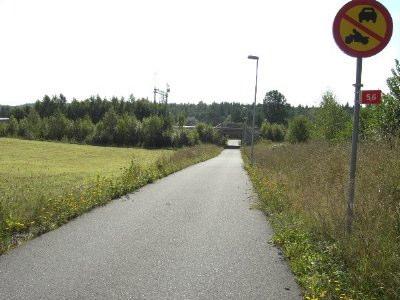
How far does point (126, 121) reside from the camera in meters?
86.9

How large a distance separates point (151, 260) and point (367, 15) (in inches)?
184

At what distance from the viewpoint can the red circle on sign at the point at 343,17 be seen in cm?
620

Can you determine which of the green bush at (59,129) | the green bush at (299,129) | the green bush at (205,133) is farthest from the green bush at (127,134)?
the green bush at (299,129)

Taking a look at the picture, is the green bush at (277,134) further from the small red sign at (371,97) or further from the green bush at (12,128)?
the small red sign at (371,97)

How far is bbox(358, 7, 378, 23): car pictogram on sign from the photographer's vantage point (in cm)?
629

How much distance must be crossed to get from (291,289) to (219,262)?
4.53 feet

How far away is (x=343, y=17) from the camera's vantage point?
642 cm

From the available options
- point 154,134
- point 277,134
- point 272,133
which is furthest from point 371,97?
point 277,134

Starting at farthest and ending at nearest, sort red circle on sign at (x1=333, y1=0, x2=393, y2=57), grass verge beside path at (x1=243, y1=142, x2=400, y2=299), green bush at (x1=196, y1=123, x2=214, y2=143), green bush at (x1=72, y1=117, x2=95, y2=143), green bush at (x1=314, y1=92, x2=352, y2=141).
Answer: green bush at (x1=196, y1=123, x2=214, y2=143), green bush at (x1=72, y1=117, x2=95, y2=143), green bush at (x1=314, y1=92, x2=352, y2=141), red circle on sign at (x1=333, y1=0, x2=393, y2=57), grass verge beside path at (x1=243, y1=142, x2=400, y2=299)

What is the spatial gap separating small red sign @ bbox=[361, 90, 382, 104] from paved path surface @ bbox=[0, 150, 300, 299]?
2.57 m

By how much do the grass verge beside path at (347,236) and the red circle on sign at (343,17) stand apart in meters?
2.25

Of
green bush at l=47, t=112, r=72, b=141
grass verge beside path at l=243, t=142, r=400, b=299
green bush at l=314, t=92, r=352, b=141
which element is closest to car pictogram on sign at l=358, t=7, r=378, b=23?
grass verge beside path at l=243, t=142, r=400, b=299

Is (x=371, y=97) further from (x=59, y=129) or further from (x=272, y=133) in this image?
(x=272, y=133)

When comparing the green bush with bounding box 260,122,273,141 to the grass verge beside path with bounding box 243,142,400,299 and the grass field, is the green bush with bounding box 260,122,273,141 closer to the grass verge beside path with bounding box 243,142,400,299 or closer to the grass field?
the grass field
